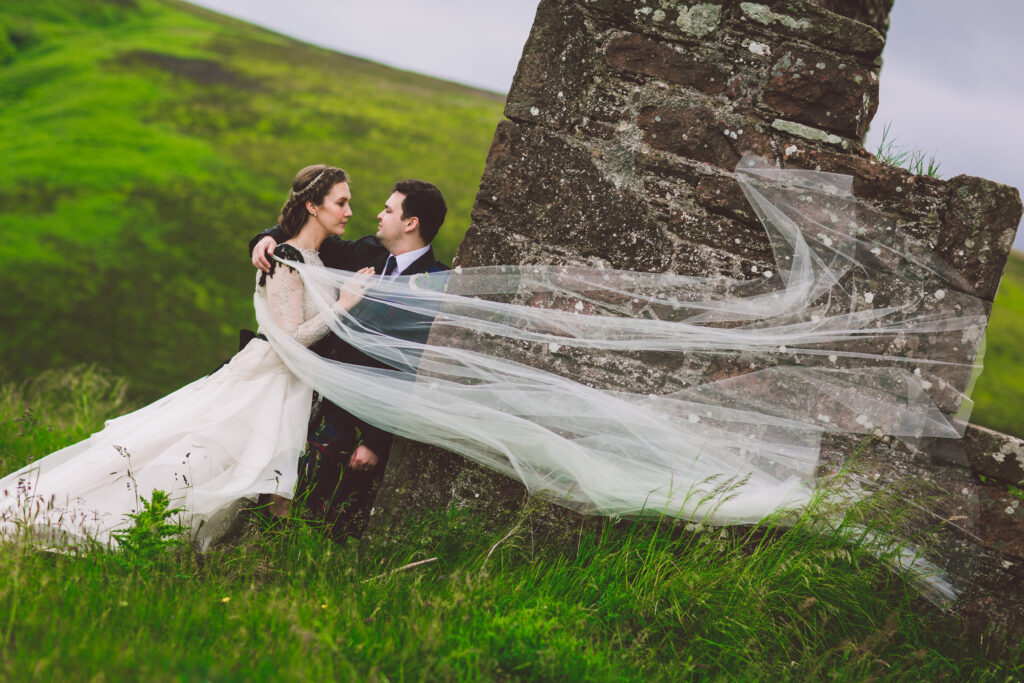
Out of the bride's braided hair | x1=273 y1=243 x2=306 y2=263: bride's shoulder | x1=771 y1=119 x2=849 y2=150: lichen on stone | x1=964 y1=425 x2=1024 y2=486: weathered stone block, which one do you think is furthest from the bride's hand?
x1=964 y1=425 x2=1024 y2=486: weathered stone block

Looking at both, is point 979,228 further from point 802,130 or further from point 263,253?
point 263,253

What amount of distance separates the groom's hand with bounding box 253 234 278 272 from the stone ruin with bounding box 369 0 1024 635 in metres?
1.08

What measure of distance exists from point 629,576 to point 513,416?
812 millimetres

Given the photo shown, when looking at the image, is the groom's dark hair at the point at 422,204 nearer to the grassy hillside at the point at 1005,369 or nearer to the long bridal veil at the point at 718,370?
the long bridal veil at the point at 718,370

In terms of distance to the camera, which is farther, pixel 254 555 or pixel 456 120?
pixel 456 120

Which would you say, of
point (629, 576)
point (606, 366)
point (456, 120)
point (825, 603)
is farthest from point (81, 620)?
point (456, 120)

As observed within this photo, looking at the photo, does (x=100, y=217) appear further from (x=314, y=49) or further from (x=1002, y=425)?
(x=1002, y=425)

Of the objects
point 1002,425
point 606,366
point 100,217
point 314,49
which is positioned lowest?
point 100,217

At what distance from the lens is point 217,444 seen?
10.8ft

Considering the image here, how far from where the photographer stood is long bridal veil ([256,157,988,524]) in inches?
116

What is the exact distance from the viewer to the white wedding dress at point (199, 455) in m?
3.06

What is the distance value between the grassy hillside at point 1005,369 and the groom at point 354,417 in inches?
562

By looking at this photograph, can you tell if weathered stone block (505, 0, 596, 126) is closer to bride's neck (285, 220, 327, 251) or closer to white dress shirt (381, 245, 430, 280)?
white dress shirt (381, 245, 430, 280)

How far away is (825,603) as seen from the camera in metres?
2.61
